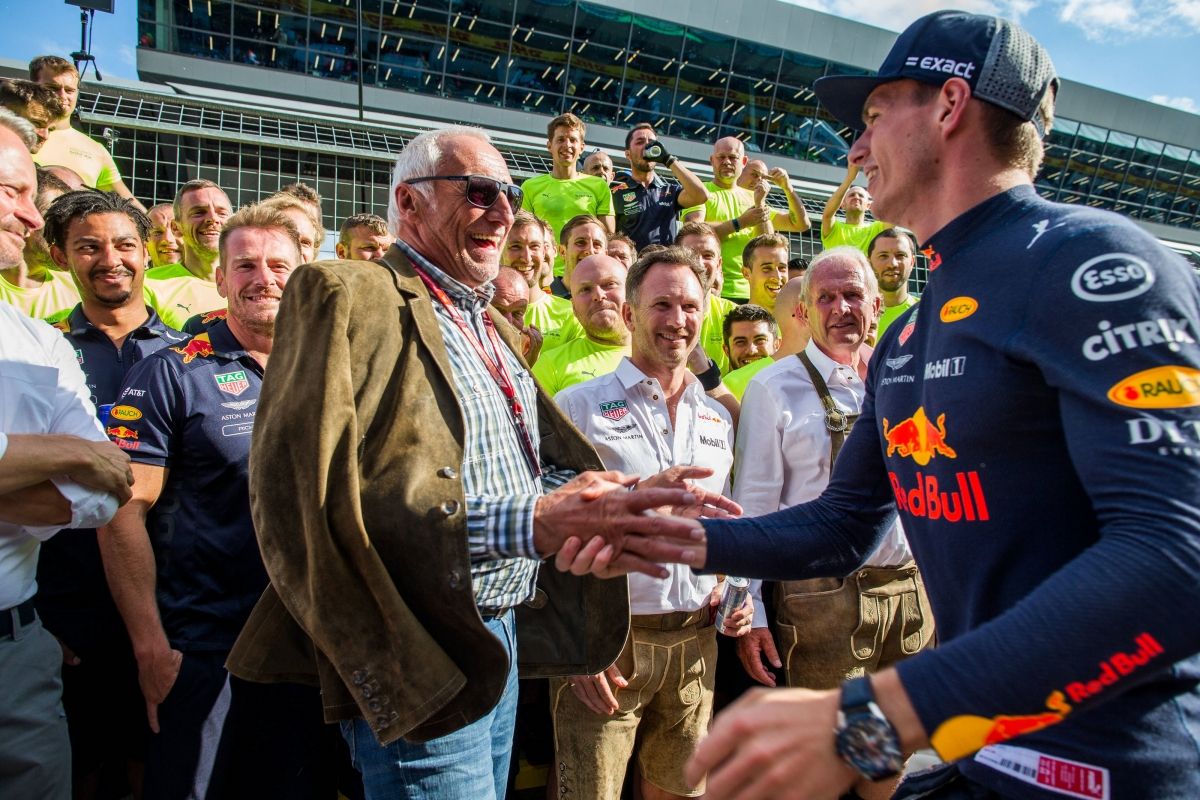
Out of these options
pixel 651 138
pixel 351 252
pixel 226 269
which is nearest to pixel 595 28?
pixel 651 138

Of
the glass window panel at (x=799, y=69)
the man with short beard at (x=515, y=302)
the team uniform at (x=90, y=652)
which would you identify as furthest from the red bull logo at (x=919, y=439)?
the glass window panel at (x=799, y=69)

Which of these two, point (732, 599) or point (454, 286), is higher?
point (454, 286)

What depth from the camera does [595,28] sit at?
22359 millimetres

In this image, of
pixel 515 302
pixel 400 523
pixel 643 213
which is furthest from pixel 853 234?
pixel 400 523

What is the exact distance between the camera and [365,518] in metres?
1.64

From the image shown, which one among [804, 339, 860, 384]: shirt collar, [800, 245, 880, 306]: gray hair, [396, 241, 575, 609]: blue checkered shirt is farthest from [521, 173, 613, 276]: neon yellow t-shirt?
[396, 241, 575, 609]: blue checkered shirt

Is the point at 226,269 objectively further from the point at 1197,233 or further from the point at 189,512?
the point at 1197,233

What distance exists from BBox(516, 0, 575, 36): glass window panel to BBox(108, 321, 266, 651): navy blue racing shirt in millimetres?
21952

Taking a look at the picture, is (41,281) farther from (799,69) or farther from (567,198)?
(799,69)

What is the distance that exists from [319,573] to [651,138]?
592 centimetres

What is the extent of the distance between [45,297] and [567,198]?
4.05 m

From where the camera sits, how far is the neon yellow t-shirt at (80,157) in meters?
5.25

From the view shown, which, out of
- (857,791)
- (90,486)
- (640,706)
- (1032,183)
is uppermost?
(1032,183)

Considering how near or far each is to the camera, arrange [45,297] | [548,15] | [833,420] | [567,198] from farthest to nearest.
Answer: [548,15], [567,198], [45,297], [833,420]
